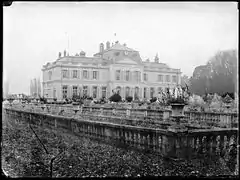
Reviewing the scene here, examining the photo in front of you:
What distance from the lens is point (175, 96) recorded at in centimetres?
641

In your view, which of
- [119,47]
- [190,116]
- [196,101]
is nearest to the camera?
[190,116]

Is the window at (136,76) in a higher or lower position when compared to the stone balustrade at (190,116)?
higher

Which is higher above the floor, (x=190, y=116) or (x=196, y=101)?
(x=196, y=101)

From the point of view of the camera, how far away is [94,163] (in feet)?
21.1

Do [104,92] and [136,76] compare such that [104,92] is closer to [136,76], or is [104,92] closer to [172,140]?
[136,76]

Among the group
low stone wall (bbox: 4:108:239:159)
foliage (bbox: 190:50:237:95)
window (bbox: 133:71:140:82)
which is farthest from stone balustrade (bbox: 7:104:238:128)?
window (bbox: 133:71:140:82)

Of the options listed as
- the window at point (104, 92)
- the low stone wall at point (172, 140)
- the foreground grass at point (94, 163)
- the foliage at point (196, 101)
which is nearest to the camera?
the foreground grass at point (94, 163)

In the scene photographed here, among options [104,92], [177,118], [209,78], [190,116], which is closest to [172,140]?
[177,118]

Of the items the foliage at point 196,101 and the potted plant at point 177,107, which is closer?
the potted plant at point 177,107

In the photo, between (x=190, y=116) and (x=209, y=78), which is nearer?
(x=209, y=78)

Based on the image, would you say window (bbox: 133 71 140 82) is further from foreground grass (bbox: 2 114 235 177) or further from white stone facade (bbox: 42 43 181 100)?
foreground grass (bbox: 2 114 235 177)

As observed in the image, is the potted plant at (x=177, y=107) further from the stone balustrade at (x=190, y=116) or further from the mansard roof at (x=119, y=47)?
the mansard roof at (x=119, y=47)

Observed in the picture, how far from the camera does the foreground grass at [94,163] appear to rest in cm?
547

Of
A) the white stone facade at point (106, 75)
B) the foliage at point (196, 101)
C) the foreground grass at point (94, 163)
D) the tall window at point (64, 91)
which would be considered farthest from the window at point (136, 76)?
the foreground grass at point (94, 163)
